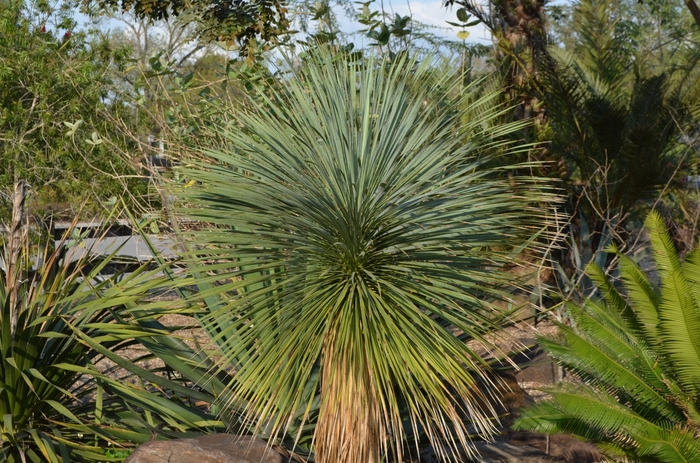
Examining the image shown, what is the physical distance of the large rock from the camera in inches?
148

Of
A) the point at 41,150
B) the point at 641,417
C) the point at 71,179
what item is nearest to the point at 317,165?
the point at 641,417

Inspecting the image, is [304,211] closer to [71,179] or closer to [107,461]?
[107,461]

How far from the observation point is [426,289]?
3713 millimetres

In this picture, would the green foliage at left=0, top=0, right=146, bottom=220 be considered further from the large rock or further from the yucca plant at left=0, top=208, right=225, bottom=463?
the large rock

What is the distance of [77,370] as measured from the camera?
4367mm

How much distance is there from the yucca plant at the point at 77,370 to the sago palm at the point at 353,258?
518mm

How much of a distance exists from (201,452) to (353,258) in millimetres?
1213

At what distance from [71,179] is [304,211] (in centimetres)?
557

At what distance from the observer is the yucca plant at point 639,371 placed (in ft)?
14.6

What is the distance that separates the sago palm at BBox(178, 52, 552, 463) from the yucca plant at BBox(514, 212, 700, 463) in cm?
94

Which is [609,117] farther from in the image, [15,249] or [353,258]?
[15,249]

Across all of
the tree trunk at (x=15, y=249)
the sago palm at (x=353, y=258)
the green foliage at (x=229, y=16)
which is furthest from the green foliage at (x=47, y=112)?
the sago palm at (x=353, y=258)

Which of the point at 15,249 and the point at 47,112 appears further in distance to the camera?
the point at 47,112

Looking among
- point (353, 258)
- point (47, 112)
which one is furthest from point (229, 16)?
point (353, 258)
